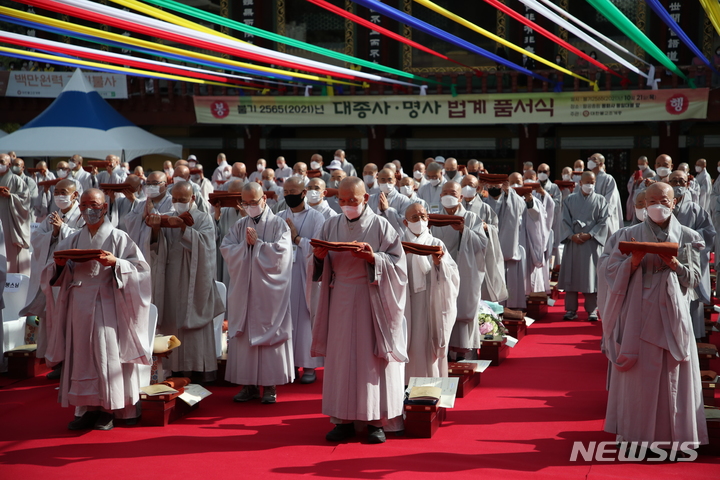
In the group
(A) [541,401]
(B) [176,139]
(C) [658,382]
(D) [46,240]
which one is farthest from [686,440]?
(B) [176,139]

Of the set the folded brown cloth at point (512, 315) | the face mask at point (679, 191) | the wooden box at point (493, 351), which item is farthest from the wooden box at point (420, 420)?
the face mask at point (679, 191)

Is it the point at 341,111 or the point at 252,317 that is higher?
the point at 341,111

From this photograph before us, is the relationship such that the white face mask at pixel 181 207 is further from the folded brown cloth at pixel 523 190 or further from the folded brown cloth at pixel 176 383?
the folded brown cloth at pixel 523 190

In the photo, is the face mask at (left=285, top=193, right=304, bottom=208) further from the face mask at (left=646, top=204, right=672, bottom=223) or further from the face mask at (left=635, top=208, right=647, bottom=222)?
the face mask at (left=646, top=204, right=672, bottom=223)

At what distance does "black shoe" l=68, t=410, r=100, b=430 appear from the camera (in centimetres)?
523

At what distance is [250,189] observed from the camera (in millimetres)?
5863

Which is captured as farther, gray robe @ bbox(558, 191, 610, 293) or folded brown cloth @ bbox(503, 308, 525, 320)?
gray robe @ bbox(558, 191, 610, 293)

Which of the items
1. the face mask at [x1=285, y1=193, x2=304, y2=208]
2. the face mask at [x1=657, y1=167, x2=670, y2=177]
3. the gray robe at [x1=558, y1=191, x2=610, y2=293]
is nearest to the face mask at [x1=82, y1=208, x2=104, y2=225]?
the face mask at [x1=285, y1=193, x2=304, y2=208]

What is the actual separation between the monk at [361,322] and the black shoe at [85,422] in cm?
163

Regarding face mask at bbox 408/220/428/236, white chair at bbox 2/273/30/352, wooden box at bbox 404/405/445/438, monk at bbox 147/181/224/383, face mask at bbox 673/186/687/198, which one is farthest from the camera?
face mask at bbox 673/186/687/198

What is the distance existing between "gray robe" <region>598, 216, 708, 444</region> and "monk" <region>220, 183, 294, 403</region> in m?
2.42

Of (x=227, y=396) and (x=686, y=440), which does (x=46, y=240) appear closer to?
(x=227, y=396)

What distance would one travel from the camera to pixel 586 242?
907cm

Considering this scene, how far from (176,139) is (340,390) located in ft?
56.3
